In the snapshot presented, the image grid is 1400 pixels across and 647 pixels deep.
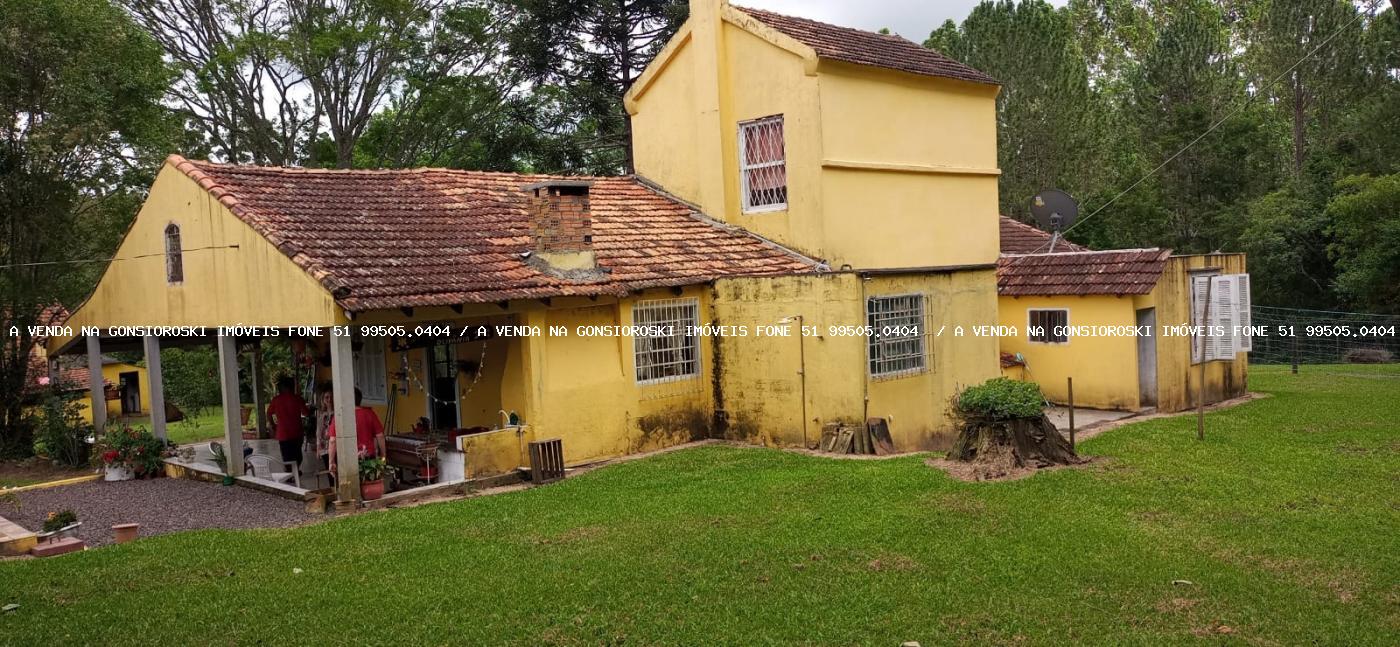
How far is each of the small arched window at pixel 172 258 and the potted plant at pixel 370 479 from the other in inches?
194

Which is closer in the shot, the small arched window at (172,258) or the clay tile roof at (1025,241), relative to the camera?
the small arched window at (172,258)

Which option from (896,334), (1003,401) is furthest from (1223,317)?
(1003,401)

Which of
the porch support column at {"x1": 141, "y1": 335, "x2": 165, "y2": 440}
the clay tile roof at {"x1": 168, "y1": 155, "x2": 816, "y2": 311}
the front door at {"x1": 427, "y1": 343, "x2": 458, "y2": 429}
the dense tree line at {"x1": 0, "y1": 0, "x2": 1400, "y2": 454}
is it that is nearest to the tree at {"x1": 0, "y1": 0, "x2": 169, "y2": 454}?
the dense tree line at {"x1": 0, "y1": 0, "x2": 1400, "y2": 454}

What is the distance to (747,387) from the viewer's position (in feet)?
48.2

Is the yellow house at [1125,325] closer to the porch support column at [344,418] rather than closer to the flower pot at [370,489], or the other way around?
the flower pot at [370,489]

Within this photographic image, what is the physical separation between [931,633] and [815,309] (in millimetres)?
7436

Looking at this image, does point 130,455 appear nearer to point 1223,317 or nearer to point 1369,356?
point 1223,317

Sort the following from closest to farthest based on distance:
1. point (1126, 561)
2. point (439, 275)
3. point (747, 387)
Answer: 1. point (1126, 561)
2. point (439, 275)
3. point (747, 387)

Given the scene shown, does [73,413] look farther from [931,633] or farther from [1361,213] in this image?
[1361,213]

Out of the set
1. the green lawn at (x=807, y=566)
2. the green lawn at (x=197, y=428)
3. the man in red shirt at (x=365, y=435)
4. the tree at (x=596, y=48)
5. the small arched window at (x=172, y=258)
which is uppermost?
the tree at (x=596, y=48)

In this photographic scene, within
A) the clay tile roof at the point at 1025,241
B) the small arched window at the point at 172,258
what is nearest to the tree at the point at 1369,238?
the clay tile roof at the point at 1025,241

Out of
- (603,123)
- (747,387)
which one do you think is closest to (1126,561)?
(747,387)

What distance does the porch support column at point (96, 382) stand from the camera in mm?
16672

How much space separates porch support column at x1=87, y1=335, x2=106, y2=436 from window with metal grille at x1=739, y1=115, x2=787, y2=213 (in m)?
10.9
